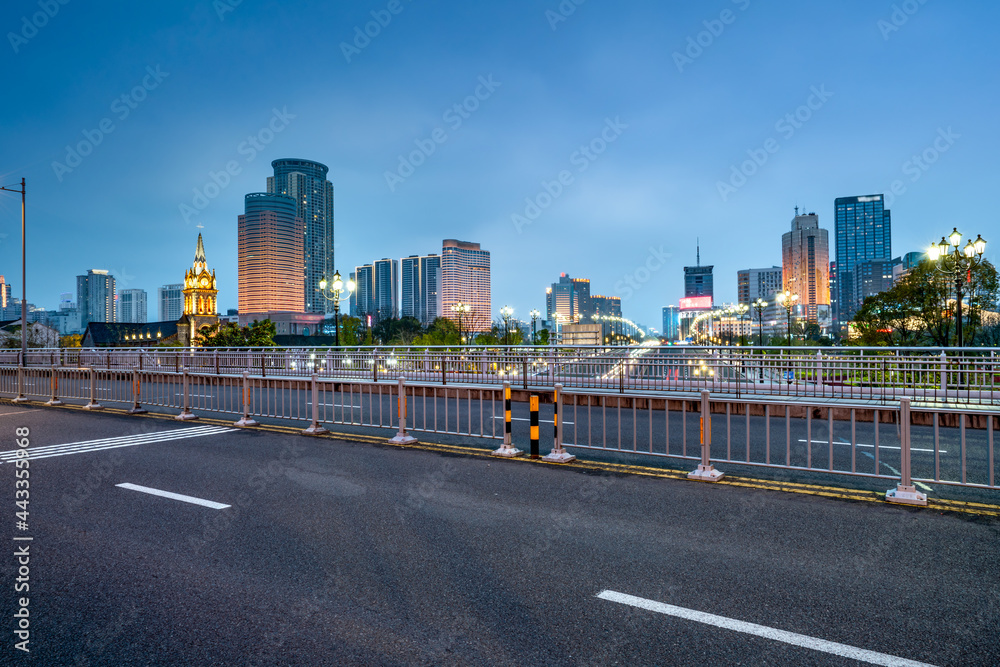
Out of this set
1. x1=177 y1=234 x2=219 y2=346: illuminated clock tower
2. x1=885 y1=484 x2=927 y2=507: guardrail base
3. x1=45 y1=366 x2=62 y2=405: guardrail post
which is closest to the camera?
x1=885 y1=484 x2=927 y2=507: guardrail base

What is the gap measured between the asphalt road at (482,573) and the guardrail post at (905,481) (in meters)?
0.27

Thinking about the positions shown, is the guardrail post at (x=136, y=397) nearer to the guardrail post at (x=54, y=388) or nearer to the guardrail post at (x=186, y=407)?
the guardrail post at (x=186, y=407)

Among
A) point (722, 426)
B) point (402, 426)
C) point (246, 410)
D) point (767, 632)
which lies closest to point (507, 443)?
point (402, 426)

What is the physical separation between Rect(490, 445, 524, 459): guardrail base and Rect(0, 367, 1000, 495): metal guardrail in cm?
86

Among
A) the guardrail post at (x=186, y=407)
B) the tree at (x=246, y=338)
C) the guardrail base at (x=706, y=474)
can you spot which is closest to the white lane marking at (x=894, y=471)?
the guardrail base at (x=706, y=474)

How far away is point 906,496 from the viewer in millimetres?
6824

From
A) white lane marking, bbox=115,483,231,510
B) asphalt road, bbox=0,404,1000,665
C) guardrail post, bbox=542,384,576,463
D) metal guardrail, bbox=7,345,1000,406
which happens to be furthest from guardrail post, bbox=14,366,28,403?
guardrail post, bbox=542,384,576,463

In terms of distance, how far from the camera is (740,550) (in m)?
5.33

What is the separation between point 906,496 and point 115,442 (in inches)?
521

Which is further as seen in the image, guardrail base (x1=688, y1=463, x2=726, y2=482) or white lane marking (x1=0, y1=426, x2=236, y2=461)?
white lane marking (x1=0, y1=426, x2=236, y2=461)

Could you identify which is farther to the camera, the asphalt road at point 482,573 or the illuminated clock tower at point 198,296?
the illuminated clock tower at point 198,296

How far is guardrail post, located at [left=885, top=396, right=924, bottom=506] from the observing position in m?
6.78

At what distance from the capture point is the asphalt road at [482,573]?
145 inches

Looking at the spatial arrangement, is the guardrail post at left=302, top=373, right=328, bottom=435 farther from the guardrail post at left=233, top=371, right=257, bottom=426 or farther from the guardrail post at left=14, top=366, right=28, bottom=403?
the guardrail post at left=14, top=366, right=28, bottom=403
